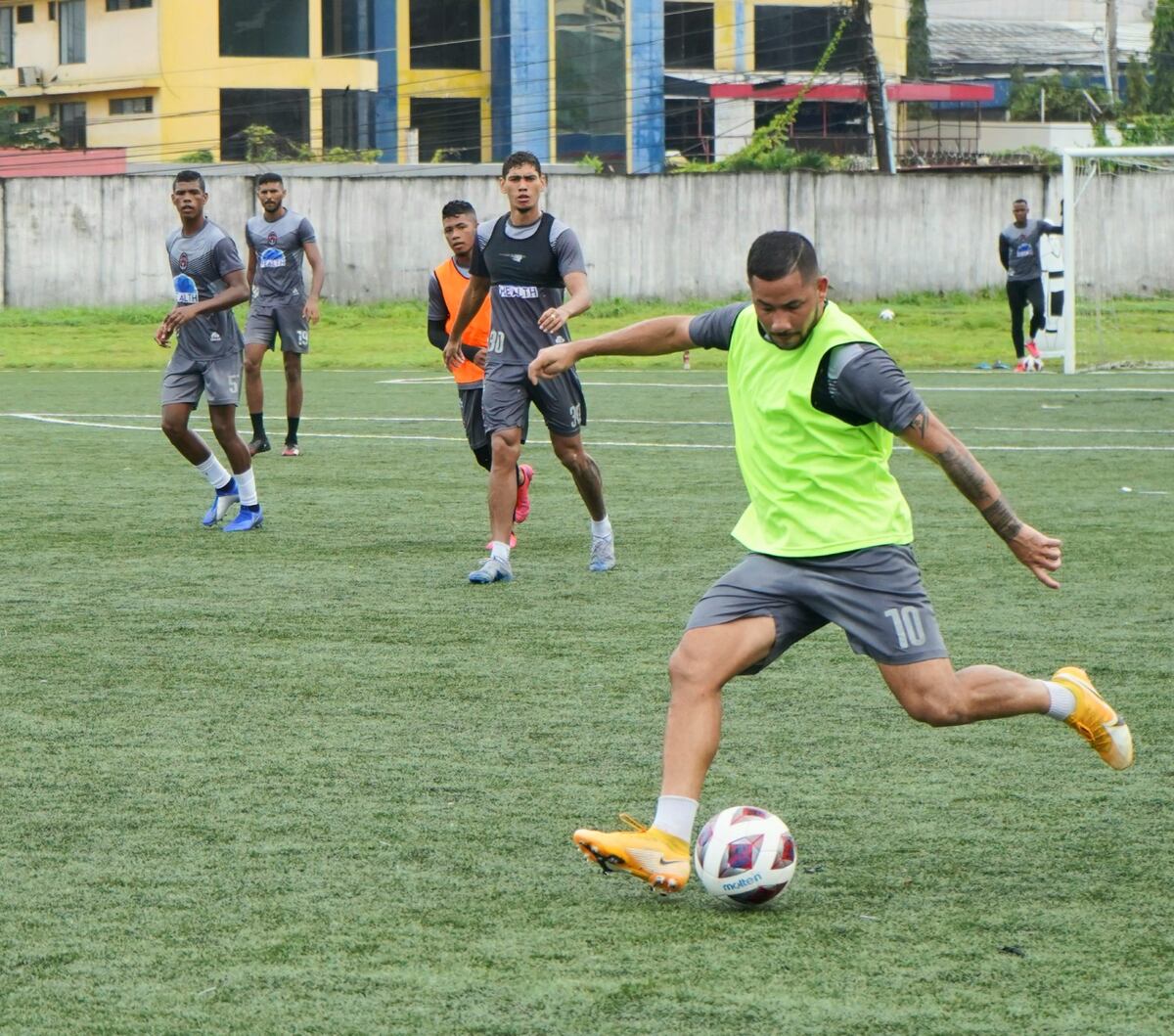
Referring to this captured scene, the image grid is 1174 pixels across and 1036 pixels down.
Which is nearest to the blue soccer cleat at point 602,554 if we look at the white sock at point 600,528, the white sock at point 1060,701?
the white sock at point 600,528

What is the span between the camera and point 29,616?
29.0ft

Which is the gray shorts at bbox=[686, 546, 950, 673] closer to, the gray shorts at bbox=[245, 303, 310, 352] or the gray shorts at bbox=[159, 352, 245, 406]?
the gray shorts at bbox=[159, 352, 245, 406]

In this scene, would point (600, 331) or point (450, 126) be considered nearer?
point (600, 331)

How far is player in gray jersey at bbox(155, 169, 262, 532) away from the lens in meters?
11.6

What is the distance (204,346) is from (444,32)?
132 feet

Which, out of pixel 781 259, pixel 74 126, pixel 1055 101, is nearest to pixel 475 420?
pixel 781 259

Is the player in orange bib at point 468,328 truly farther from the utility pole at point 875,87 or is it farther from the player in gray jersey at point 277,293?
the utility pole at point 875,87

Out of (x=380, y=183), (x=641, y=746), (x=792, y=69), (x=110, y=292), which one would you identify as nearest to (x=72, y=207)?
(x=110, y=292)

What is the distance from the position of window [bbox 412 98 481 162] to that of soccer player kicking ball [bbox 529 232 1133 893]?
4644cm

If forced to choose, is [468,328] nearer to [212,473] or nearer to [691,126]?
[212,473]

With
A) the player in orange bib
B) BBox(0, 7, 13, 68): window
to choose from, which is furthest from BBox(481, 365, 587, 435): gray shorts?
BBox(0, 7, 13, 68): window

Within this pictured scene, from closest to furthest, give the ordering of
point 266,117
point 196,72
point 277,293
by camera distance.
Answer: point 277,293 < point 196,72 < point 266,117

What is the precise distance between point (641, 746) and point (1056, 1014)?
2.61 meters

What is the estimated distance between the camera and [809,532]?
5.12 meters
